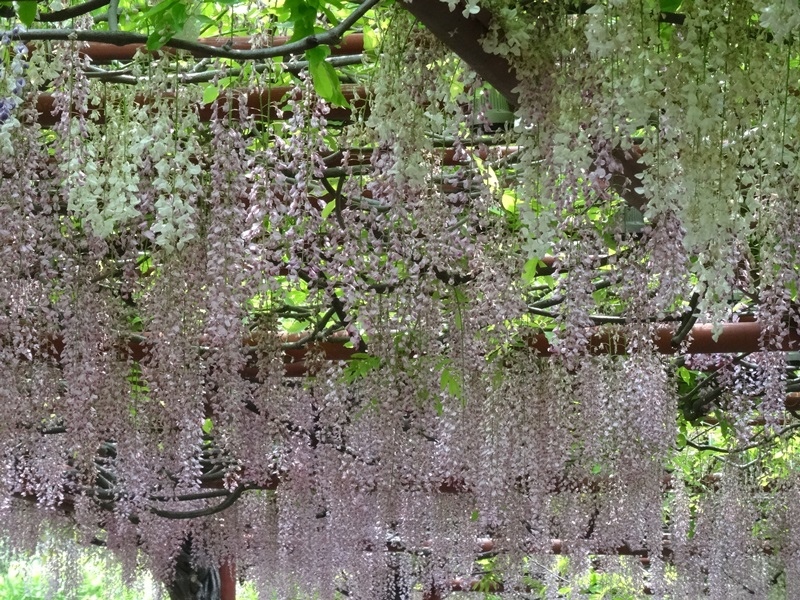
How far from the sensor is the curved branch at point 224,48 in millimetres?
2238

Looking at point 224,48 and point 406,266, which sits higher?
point 224,48

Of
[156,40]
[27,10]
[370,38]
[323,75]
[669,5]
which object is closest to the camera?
[27,10]

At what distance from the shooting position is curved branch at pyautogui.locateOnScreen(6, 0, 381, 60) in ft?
7.34

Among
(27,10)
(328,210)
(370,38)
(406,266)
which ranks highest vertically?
(370,38)

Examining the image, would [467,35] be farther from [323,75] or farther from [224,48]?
[224,48]

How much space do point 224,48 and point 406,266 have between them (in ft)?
4.94

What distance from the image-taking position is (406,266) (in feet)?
12.4

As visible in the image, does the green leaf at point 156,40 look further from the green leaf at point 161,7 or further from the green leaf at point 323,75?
the green leaf at point 323,75

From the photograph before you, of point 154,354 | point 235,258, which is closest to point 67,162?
point 235,258

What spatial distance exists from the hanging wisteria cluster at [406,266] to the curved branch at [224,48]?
3cm

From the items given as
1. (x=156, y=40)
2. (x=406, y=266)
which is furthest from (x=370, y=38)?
(x=406, y=266)

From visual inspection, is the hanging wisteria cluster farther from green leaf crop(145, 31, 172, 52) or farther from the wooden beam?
green leaf crop(145, 31, 172, 52)

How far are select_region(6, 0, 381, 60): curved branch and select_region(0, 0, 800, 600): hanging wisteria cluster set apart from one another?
26 millimetres

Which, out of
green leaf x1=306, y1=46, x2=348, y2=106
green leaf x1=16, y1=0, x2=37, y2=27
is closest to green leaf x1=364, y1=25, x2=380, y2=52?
green leaf x1=306, y1=46, x2=348, y2=106
